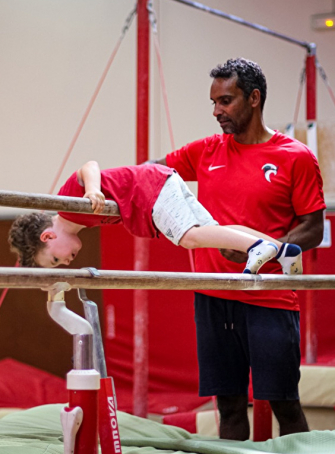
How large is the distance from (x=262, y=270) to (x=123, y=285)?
2.40 feet

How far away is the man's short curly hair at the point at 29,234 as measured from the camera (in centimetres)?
247

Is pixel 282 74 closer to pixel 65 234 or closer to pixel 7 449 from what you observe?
pixel 65 234

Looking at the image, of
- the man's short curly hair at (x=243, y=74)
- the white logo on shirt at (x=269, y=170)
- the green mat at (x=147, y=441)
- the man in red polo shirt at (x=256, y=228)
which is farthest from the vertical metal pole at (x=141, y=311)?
the white logo on shirt at (x=269, y=170)

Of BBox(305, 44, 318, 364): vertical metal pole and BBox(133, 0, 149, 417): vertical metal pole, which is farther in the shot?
BBox(305, 44, 318, 364): vertical metal pole

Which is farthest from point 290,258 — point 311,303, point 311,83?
point 311,83

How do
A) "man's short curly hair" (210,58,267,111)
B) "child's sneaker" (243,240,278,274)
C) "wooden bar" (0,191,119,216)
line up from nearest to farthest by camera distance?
"wooden bar" (0,191,119,216) → "child's sneaker" (243,240,278,274) → "man's short curly hair" (210,58,267,111)

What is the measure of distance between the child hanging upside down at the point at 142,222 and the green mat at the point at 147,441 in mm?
494

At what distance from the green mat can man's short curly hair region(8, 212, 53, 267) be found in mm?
593

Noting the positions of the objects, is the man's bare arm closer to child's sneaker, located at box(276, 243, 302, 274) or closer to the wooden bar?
child's sneaker, located at box(276, 243, 302, 274)

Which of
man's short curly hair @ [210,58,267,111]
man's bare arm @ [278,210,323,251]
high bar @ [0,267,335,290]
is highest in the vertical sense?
man's short curly hair @ [210,58,267,111]

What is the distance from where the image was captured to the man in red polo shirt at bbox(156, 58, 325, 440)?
2107 mm

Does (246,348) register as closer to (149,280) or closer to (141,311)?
(149,280)

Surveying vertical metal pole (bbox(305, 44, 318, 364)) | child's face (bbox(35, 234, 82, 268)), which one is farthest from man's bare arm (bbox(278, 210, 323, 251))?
vertical metal pole (bbox(305, 44, 318, 364))

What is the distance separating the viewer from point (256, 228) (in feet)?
7.11
